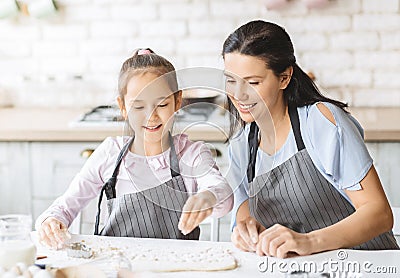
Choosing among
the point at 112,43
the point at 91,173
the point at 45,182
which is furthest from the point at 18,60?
the point at 91,173

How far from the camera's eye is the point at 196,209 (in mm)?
1574

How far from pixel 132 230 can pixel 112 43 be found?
1591mm

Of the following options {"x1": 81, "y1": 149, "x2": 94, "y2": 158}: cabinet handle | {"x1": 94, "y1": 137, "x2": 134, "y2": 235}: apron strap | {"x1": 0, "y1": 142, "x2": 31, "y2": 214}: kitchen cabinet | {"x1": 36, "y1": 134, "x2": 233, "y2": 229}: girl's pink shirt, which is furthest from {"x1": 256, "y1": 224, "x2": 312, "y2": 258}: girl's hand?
{"x1": 0, "y1": 142, "x2": 31, "y2": 214}: kitchen cabinet

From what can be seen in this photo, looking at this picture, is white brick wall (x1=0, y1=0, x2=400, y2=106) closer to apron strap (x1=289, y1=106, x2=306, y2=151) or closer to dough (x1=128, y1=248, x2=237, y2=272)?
apron strap (x1=289, y1=106, x2=306, y2=151)

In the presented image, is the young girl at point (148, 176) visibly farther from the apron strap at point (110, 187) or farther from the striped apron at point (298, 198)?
the striped apron at point (298, 198)

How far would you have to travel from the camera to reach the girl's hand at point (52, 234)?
170 centimetres

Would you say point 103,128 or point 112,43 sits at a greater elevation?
point 112,43

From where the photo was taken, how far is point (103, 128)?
9.19 ft

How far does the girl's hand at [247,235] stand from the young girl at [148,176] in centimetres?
5

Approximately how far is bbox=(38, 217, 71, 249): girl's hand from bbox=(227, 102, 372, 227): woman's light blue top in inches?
16.7

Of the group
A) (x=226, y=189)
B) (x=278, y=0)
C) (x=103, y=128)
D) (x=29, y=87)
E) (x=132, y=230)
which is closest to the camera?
(x=226, y=189)

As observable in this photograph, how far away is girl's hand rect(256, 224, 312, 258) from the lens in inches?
62.3

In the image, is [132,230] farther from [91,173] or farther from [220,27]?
[220,27]

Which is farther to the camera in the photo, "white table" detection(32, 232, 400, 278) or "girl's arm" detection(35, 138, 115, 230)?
"girl's arm" detection(35, 138, 115, 230)
